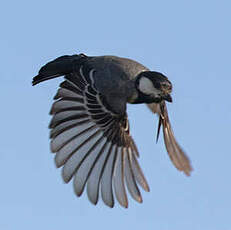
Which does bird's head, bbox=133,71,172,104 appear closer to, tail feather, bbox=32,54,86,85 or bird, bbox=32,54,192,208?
bird, bbox=32,54,192,208

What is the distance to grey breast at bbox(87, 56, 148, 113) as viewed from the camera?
25.3 ft

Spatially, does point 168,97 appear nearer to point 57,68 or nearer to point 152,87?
point 152,87

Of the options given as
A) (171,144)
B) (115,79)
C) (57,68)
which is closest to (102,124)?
(115,79)

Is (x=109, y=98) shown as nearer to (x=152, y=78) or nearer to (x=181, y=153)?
(x=152, y=78)

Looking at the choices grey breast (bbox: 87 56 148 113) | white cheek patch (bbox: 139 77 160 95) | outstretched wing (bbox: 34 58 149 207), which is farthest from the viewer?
white cheek patch (bbox: 139 77 160 95)

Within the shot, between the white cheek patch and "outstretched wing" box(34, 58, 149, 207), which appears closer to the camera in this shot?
"outstretched wing" box(34, 58, 149, 207)

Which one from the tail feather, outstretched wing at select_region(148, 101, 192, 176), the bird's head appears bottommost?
outstretched wing at select_region(148, 101, 192, 176)

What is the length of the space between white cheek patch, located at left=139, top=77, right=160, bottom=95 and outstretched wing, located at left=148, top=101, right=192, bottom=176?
0.68 metres

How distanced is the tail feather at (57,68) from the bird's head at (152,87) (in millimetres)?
904

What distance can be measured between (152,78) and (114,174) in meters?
1.23

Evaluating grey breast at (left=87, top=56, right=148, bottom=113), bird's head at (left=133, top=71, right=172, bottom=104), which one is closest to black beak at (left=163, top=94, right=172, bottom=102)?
bird's head at (left=133, top=71, right=172, bottom=104)

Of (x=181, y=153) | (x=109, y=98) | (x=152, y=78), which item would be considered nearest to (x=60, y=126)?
(x=109, y=98)

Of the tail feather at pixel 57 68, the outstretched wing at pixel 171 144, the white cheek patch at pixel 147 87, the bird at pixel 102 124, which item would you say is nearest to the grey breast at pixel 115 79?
the bird at pixel 102 124

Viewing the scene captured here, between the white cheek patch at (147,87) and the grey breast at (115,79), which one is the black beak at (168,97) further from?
the grey breast at (115,79)
